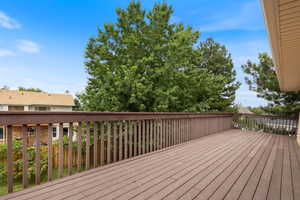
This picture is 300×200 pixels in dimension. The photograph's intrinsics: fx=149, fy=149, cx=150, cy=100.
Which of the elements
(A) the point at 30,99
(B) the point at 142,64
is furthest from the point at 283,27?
(A) the point at 30,99

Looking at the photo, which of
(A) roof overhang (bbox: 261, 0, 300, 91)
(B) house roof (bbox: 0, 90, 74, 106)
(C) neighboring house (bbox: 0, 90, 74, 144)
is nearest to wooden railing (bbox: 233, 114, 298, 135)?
(A) roof overhang (bbox: 261, 0, 300, 91)

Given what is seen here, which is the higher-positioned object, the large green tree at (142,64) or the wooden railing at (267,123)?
the large green tree at (142,64)

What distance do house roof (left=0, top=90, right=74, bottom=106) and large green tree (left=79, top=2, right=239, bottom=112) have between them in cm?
974

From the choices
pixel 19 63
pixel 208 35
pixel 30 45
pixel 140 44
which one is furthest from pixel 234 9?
pixel 19 63

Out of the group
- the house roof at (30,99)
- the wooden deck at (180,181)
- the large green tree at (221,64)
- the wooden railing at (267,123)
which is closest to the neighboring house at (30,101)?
the house roof at (30,99)

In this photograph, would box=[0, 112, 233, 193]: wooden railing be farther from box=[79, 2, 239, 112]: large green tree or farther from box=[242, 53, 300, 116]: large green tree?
box=[242, 53, 300, 116]: large green tree

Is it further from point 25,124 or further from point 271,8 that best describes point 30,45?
point 271,8

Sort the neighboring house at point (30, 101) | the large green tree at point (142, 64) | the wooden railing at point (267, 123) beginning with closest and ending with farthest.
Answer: the large green tree at point (142, 64) → the wooden railing at point (267, 123) → the neighboring house at point (30, 101)

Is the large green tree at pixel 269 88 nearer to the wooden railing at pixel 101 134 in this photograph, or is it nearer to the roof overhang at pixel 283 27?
the wooden railing at pixel 101 134

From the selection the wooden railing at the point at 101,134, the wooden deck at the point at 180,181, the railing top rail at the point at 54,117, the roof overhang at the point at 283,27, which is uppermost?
the roof overhang at the point at 283,27

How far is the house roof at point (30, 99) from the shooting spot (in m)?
12.0

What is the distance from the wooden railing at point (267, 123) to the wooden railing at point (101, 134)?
2026 millimetres

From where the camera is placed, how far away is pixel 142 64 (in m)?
5.77

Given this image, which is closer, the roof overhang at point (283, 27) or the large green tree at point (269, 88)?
the roof overhang at point (283, 27)
